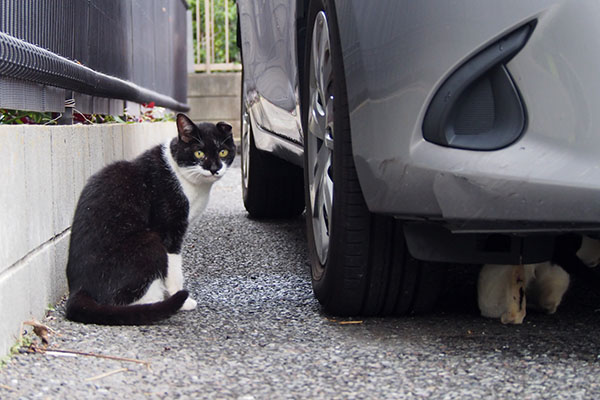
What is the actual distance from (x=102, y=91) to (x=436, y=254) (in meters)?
2.49

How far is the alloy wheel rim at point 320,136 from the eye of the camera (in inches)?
108

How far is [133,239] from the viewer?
9.80 feet

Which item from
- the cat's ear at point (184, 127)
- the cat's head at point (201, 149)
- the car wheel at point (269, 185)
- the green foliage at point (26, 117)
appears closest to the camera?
the green foliage at point (26, 117)

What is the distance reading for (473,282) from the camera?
3.43 meters

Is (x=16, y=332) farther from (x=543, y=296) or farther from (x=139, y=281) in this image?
(x=543, y=296)

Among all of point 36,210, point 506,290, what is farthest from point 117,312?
point 506,290

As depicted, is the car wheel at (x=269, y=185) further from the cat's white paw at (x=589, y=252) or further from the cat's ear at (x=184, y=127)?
the cat's white paw at (x=589, y=252)

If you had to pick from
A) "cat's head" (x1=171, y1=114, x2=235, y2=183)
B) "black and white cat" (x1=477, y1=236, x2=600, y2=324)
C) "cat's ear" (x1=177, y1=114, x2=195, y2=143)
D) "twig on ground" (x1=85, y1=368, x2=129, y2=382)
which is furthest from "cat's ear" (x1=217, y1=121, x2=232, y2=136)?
"twig on ground" (x1=85, y1=368, x2=129, y2=382)

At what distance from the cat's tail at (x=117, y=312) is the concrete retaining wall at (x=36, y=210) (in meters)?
0.13

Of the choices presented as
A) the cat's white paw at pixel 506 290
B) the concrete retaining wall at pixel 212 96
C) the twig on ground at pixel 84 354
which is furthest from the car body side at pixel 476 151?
the concrete retaining wall at pixel 212 96

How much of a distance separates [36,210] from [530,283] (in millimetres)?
1703

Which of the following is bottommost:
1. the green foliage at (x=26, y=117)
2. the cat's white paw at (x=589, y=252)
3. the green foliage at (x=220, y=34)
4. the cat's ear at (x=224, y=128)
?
the cat's white paw at (x=589, y=252)

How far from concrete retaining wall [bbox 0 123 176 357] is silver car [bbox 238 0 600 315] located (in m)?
0.96

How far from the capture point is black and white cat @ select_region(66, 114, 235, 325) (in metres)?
2.80
